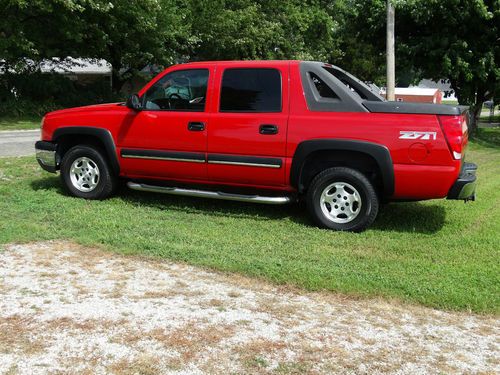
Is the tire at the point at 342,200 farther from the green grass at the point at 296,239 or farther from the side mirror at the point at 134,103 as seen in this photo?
the side mirror at the point at 134,103

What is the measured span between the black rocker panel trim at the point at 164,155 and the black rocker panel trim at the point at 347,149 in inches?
45.4

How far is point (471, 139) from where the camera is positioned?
19.0m

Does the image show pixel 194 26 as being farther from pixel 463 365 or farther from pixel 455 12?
pixel 463 365

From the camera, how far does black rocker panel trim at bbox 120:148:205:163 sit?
6591 millimetres

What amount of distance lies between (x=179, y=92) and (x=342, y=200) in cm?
238

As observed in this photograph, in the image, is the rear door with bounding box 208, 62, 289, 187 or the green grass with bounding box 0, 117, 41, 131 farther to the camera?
the green grass with bounding box 0, 117, 41, 131

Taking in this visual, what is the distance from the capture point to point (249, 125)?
20.6 feet

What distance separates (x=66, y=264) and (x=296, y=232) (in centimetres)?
242

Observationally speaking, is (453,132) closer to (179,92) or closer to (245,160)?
(245,160)

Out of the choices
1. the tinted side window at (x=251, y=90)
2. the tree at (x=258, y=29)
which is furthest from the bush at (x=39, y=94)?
the tinted side window at (x=251, y=90)

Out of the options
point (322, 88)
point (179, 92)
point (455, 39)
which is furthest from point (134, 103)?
point (455, 39)

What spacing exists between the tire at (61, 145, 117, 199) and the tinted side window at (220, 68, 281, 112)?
1858 millimetres

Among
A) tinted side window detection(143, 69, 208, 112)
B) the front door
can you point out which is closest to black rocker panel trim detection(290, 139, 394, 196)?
the front door

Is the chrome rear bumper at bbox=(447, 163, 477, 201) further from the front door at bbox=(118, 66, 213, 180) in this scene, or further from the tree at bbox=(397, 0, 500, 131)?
the tree at bbox=(397, 0, 500, 131)
